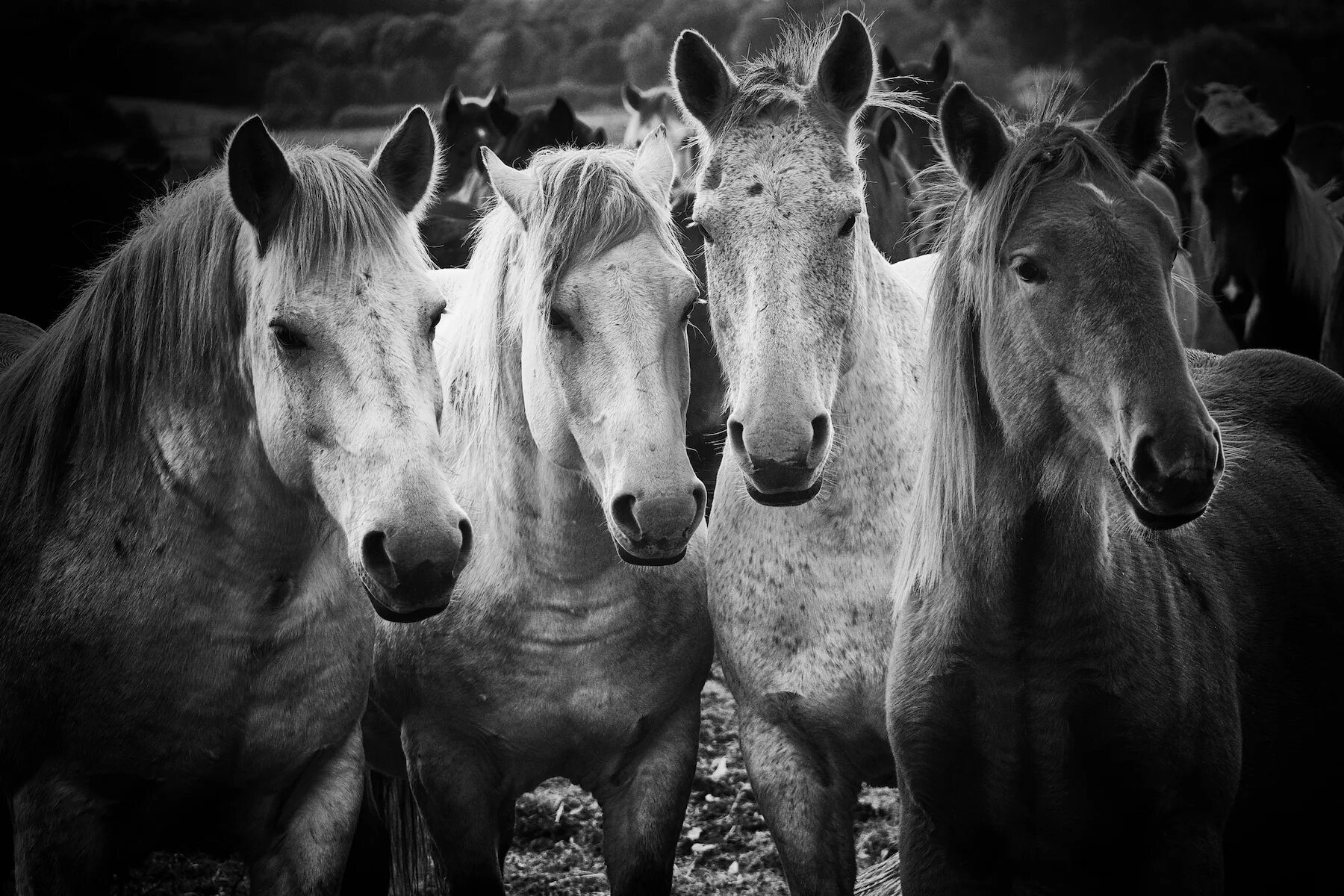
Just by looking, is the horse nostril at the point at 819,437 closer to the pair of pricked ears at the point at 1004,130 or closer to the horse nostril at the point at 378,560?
the pair of pricked ears at the point at 1004,130

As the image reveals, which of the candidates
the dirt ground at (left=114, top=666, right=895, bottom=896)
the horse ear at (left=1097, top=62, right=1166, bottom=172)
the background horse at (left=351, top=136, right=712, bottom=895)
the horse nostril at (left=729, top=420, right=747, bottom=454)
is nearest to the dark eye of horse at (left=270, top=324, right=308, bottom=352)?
the background horse at (left=351, top=136, right=712, bottom=895)

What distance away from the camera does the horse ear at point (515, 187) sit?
3080 millimetres

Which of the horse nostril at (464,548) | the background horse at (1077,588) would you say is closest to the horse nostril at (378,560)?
the horse nostril at (464,548)

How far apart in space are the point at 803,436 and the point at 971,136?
716 millimetres

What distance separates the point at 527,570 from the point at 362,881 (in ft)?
5.04

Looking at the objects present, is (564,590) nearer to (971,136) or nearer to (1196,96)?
(971,136)

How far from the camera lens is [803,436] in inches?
97.0

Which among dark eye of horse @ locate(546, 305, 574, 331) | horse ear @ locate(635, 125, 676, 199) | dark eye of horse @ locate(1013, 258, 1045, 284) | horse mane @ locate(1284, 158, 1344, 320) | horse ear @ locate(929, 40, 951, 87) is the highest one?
horse ear @ locate(929, 40, 951, 87)

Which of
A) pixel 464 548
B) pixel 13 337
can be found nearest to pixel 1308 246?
pixel 464 548

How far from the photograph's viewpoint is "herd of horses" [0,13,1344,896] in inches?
84.7

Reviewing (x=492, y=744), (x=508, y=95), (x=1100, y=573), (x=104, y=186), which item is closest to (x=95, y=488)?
(x=492, y=744)

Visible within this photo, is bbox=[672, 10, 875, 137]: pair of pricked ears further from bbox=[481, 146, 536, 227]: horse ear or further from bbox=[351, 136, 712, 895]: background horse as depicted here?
bbox=[481, 146, 536, 227]: horse ear

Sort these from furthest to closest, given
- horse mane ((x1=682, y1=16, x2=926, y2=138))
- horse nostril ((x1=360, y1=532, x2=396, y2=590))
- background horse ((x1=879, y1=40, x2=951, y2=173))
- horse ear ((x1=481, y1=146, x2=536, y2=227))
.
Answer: background horse ((x1=879, y1=40, x2=951, y2=173))
horse ear ((x1=481, y1=146, x2=536, y2=227))
horse mane ((x1=682, y1=16, x2=926, y2=138))
horse nostril ((x1=360, y1=532, x2=396, y2=590))

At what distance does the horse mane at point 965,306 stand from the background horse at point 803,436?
26cm
